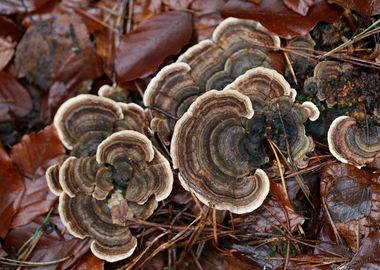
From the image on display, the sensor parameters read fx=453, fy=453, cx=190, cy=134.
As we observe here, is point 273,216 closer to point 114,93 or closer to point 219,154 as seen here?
point 219,154

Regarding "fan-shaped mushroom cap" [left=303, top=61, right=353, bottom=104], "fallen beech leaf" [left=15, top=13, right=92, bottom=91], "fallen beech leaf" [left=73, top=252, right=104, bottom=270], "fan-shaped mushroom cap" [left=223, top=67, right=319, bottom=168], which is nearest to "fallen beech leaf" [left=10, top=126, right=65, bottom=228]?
"fallen beech leaf" [left=73, top=252, right=104, bottom=270]

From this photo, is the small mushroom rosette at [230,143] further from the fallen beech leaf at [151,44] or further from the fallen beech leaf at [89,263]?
the fallen beech leaf at [89,263]

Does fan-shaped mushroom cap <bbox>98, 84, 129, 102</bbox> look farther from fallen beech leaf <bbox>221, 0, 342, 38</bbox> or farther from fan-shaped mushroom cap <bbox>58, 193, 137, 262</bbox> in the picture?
fallen beech leaf <bbox>221, 0, 342, 38</bbox>

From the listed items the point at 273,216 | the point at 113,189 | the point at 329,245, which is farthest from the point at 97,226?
the point at 329,245

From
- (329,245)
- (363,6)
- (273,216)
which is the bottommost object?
(329,245)

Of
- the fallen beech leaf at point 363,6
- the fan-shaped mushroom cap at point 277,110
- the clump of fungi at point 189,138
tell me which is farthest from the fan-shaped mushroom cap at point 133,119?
the fallen beech leaf at point 363,6

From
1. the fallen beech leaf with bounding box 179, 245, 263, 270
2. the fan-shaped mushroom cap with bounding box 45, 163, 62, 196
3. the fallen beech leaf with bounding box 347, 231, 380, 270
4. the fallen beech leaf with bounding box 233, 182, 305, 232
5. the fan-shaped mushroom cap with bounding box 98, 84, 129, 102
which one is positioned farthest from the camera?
the fan-shaped mushroom cap with bounding box 98, 84, 129, 102
